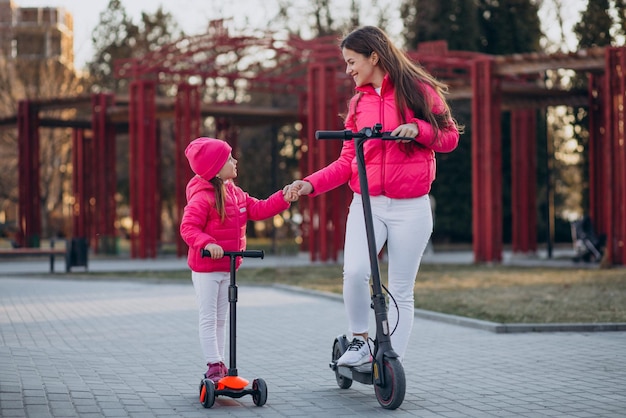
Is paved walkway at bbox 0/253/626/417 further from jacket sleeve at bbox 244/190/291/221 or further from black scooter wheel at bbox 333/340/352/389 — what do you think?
jacket sleeve at bbox 244/190/291/221

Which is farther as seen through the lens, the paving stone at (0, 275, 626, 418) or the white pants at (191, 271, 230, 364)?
the white pants at (191, 271, 230, 364)

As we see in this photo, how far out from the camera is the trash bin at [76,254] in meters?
21.7

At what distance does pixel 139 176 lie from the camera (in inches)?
1115

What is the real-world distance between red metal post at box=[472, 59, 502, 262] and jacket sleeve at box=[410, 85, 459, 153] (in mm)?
17795

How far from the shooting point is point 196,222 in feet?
19.7

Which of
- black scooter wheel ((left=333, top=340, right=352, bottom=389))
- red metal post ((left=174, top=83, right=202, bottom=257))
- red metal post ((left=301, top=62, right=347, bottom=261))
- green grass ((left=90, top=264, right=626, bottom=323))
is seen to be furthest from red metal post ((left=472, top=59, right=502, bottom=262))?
black scooter wheel ((left=333, top=340, right=352, bottom=389))

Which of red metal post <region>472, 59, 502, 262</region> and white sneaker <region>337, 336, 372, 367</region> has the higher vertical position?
red metal post <region>472, 59, 502, 262</region>

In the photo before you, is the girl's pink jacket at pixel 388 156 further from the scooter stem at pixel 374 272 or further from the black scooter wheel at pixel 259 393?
the black scooter wheel at pixel 259 393

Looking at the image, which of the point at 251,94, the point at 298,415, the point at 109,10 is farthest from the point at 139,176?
the point at 109,10

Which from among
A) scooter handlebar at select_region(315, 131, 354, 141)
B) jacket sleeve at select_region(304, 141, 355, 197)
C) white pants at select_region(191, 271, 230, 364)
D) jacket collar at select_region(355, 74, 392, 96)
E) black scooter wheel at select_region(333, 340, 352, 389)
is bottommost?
black scooter wheel at select_region(333, 340, 352, 389)

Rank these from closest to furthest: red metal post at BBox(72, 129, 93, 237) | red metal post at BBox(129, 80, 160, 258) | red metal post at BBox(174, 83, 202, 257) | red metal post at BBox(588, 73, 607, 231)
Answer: red metal post at BBox(588, 73, 607, 231), red metal post at BBox(129, 80, 160, 258), red metal post at BBox(174, 83, 202, 257), red metal post at BBox(72, 129, 93, 237)

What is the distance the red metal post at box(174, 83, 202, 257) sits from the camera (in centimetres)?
2944

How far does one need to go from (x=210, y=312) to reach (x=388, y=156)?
1374 mm

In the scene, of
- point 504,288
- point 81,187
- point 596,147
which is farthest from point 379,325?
point 81,187
